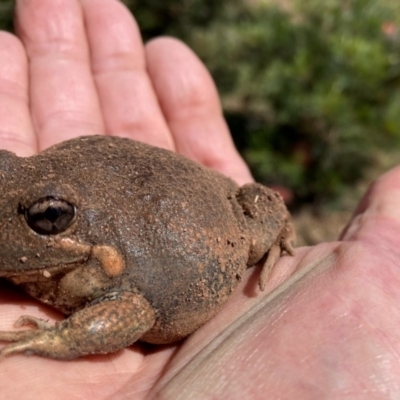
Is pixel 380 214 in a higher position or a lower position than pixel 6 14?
higher

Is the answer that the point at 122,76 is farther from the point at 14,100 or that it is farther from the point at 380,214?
the point at 380,214

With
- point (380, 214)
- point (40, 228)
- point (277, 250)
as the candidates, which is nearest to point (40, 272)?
point (40, 228)

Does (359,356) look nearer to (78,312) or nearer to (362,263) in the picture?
(362,263)

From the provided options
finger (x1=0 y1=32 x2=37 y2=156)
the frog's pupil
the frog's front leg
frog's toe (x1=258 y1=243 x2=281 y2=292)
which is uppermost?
the frog's pupil

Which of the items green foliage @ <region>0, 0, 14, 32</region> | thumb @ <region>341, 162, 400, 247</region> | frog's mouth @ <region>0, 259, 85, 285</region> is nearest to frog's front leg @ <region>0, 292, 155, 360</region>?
frog's mouth @ <region>0, 259, 85, 285</region>

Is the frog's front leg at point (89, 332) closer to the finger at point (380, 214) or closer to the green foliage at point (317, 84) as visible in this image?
the finger at point (380, 214)

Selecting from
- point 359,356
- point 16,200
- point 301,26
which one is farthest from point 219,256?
point 301,26

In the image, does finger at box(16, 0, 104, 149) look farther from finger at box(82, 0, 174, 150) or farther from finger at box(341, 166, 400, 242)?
finger at box(341, 166, 400, 242)
